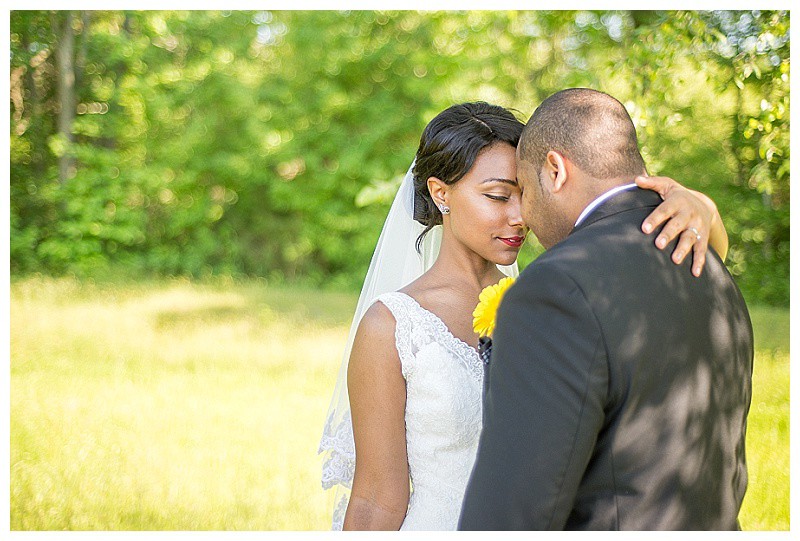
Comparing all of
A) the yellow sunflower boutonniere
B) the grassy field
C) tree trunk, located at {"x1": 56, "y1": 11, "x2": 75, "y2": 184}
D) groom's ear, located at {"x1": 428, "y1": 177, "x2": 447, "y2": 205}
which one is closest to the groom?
the yellow sunflower boutonniere

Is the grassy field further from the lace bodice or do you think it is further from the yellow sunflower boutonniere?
the yellow sunflower boutonniere

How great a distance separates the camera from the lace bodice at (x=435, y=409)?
2.23 metres

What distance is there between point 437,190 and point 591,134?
824 mm

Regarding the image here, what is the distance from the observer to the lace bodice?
2.23 meters

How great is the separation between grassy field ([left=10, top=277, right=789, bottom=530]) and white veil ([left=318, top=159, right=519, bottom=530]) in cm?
249

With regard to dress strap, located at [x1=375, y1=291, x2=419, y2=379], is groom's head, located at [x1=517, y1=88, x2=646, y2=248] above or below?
above

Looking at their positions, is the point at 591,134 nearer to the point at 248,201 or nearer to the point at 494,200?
the point at 494,200

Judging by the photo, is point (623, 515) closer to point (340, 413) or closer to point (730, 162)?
point (340, 413)

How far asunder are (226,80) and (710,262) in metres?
15.2

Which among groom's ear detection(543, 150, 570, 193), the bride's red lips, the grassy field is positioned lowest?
the grassy field

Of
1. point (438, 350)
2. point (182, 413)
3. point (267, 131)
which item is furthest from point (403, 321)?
point (267, 131)

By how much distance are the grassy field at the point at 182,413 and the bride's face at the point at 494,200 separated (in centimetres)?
332

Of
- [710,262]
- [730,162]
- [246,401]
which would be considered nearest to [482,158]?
[710,262]

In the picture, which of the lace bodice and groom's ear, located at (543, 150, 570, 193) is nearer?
groom's ear, located at (543, 150, 570, 193)
